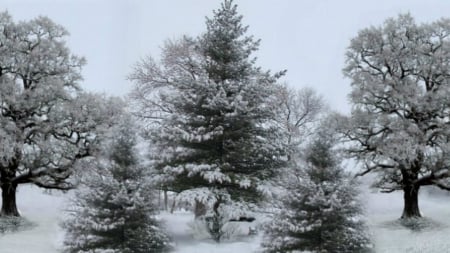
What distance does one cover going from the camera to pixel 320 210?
19.1 metres

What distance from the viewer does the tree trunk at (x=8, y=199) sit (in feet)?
97.3

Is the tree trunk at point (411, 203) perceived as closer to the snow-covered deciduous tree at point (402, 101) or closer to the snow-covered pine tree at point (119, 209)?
the snow-covered deciduous tree at point (402, 101)

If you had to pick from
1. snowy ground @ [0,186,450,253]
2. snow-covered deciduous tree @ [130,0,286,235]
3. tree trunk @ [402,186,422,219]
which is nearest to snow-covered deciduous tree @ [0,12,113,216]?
snowy ground @ [0,186,450,253]

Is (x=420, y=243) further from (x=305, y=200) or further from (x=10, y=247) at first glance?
(x=10, y=247)

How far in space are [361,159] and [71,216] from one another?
16.0 meters

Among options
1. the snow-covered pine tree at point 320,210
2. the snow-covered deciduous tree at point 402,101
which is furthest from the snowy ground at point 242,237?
the snow-covered deciduous tree at point 402,101

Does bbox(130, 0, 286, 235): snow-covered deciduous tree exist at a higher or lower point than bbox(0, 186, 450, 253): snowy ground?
higher

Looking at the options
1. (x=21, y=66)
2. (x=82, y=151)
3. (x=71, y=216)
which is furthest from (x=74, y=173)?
(x=71, y=216)

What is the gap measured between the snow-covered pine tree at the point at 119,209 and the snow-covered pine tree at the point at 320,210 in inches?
182

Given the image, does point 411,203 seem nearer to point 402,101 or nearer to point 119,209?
point 402,101

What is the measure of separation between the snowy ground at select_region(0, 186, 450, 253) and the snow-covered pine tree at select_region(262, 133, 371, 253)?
1.69 meters

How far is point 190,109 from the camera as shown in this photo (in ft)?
74.6

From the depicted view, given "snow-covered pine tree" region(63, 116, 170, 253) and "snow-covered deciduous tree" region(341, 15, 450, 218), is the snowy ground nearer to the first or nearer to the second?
"snow-covered pine tree" region(63, 116, 170, 253)

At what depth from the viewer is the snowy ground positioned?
69.8 feet
